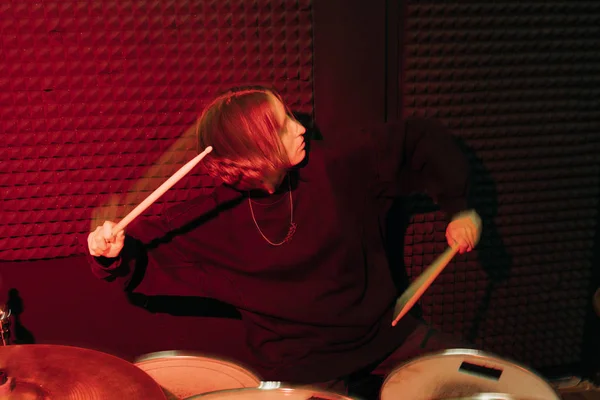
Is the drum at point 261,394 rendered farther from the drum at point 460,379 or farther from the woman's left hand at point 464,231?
the woman's left hand at point 464,231

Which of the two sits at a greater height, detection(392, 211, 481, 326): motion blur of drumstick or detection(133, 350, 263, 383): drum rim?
detection(392, 211, 481, 326): motion blur of drumstick

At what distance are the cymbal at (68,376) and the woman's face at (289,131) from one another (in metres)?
0.77

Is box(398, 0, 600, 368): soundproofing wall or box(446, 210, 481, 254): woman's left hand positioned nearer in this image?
box(446, 210, 481, 254): woman's left hand

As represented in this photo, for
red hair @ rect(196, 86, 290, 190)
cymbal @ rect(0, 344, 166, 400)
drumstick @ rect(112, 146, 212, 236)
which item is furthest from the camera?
red hair @ rect(196, 86, 290, 190)

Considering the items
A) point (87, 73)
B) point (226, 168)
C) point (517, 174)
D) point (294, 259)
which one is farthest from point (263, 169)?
point (517, 174)

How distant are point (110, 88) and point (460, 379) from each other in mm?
1461

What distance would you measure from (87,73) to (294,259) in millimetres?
936

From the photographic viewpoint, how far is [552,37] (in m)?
2.23

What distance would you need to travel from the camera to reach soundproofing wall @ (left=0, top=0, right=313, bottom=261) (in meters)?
1.92

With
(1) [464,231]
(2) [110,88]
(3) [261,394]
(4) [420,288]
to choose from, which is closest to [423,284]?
(4) [420,288]

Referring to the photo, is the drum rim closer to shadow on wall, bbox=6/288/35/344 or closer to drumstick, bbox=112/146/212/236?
drumstick, bbox=112/146/212/236

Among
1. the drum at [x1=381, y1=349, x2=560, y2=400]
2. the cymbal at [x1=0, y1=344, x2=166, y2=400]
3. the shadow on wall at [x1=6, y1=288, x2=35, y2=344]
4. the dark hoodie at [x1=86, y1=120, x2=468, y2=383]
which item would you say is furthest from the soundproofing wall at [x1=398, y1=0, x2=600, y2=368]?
the shadow on wall at [x1=6, y1=288, x2=35, y2=344]

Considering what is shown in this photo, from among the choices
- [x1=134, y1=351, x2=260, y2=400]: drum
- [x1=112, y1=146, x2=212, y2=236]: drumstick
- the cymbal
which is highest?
[x1=112, y1=146, x2=212, y2=236]: drumstick

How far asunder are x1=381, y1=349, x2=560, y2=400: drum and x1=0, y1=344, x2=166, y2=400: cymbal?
2.22ft
